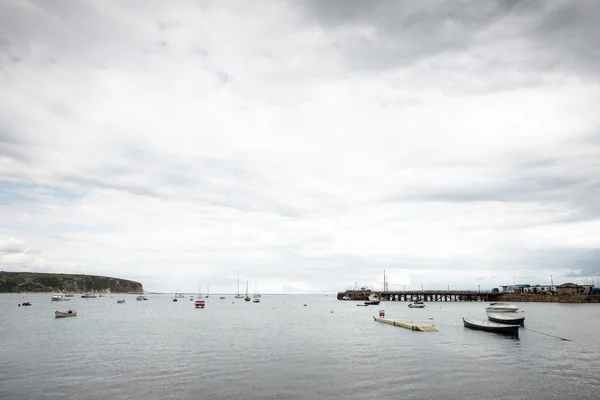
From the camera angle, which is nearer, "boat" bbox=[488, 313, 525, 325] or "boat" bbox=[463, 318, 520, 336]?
"boat" bbox=[463, 318, 520, 336]

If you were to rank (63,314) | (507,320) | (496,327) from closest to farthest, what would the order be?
(496,327) < (507,320) < (63,314)

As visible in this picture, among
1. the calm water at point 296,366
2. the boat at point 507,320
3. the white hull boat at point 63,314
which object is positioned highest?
the boat at point 507,320

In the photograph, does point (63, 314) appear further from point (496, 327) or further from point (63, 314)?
point (496, 327)

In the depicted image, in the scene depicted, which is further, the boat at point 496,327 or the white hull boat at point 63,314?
the white hull boat at point 63,314

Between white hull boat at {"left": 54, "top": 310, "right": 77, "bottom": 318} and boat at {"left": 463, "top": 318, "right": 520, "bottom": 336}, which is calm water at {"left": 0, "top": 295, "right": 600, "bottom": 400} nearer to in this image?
boat at {"left": 463, "top": 318, "right": 520, "bottom": 336}

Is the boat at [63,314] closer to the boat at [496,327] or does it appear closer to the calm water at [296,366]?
the calm water at [296,366]

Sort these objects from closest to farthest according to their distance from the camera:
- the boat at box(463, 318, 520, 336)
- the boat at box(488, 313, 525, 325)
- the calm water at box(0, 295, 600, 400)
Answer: the calm water at box(0, 295, 600, 400), the boat at box(463, 318, 520, 336), the boat at box(488, 313, 525, 325)

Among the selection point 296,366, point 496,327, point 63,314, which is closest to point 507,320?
point 496,327

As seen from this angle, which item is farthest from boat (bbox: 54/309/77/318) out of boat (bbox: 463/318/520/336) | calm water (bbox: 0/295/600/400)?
boat (bbox: 463/318/520/336)

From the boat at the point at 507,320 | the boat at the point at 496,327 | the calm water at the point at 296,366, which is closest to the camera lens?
the calm water at the point at 296,366

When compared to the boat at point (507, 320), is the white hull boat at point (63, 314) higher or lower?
lower

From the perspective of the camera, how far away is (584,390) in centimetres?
3400

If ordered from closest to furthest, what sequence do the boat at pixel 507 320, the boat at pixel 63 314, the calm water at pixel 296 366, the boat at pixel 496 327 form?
the calm water at pixel 296 366 → the boat at pixel 496 327 → the boat at pixel 507 320 → the boat at pixel 63 314

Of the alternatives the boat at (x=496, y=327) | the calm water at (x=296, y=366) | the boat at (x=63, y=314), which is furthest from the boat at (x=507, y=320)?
the boat at (x=63, y=314)
